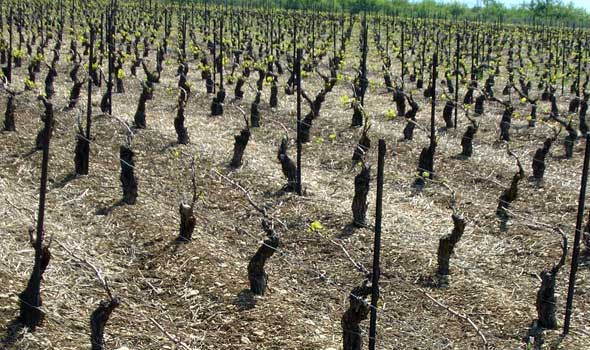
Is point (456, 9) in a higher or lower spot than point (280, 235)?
higher

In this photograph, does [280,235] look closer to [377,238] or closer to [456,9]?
[377,238]

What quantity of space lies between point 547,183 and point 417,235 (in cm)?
303

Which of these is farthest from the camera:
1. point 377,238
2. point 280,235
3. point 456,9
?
point 456,9

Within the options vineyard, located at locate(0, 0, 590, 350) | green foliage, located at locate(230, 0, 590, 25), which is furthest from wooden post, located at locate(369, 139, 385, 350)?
green foliage, located at locate(230, 0, 590, 25)

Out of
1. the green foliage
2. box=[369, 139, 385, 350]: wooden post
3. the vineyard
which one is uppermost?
the green foliage

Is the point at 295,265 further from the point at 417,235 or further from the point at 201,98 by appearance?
the point at 201,98

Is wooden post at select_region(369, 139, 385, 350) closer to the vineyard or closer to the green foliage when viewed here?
the vineyard

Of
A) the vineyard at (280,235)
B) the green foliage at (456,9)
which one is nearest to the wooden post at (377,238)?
the vineyard at (280,235)

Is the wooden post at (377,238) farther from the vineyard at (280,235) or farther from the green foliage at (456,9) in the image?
the green foliage at (456,9)

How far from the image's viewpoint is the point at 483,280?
790 centimetres

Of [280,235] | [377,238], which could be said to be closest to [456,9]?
[280,235]

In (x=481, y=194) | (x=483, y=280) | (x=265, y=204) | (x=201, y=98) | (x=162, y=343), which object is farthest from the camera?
(x=201, y=98)

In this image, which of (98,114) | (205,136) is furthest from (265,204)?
(98,114)

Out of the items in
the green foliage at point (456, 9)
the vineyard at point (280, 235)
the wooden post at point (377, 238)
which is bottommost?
the vineyard at point (280, 235)
